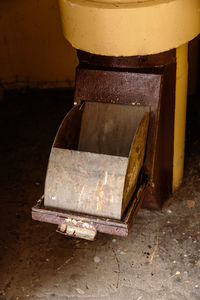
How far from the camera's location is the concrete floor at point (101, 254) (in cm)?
224

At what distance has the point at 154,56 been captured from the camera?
218cm

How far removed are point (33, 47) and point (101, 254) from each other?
2.22 meters

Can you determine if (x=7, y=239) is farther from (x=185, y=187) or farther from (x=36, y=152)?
(x=185, y=187)

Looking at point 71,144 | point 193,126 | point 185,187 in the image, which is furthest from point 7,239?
point 193,126

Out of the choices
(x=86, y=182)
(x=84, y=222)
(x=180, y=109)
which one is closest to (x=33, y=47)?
(x=180, y=109)

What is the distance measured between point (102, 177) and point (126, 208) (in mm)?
221

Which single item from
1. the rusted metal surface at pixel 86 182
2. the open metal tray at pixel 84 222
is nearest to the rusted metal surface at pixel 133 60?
the rusted metal surface at pixel 86 182

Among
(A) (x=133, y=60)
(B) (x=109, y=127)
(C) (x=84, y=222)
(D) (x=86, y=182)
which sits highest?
(A) (x=133, y=60)

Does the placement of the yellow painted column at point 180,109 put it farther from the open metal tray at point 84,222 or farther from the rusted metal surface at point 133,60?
the open metal tray at point 84,222

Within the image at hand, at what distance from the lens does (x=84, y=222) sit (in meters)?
2.04

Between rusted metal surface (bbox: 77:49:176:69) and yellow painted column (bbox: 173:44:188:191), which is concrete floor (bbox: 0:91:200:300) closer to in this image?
yellow painted column (bbox: 173:44:188:191)

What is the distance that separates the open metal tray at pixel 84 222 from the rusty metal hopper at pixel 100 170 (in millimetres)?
34

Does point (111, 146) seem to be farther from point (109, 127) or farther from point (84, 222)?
point (84, 222)

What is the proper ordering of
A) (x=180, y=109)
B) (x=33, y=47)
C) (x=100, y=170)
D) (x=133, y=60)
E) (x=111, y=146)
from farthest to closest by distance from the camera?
(x=33, y=47) → (x=180, y=109) → (x=111, y=146) → (x=133, y=60) → (x=100, y=170)
